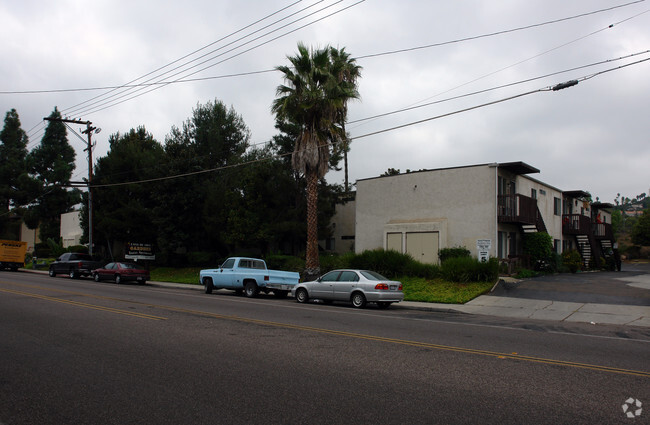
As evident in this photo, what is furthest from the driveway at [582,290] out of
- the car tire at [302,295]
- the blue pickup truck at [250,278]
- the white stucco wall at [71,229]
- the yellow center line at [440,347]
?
the white stucco wall at [71,229]

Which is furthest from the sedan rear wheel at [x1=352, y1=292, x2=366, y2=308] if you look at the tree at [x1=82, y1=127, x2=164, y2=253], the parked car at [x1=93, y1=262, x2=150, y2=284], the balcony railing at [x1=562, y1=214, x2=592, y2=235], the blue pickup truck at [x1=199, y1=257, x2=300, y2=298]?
the tree at [x1=82, y1=127, x2=164, y2=253]

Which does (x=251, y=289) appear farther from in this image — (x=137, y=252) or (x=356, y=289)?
(x=137, y=252)

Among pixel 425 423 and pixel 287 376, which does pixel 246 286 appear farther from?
pixel 425 423

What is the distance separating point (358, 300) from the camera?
17422 mm

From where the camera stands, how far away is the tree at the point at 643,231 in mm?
58944

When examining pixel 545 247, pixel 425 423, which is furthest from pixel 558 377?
pixel 545 247

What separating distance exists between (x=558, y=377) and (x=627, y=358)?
267 centimetres

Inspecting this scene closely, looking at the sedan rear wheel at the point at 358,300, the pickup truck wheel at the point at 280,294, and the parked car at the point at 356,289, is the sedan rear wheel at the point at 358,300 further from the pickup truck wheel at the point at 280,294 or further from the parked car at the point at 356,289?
the pickup truck wheel at the point at 280,294

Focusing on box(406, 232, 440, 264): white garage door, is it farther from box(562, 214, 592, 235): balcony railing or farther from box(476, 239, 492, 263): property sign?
box(562, 214, 592, 235): balcony railing

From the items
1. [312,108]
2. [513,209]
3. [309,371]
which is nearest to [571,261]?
[513,209]

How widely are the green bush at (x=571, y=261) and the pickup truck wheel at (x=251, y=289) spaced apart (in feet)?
66.6

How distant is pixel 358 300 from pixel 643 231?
56.4m

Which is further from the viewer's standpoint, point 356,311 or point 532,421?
point 356,311

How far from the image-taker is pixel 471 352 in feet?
28.9
